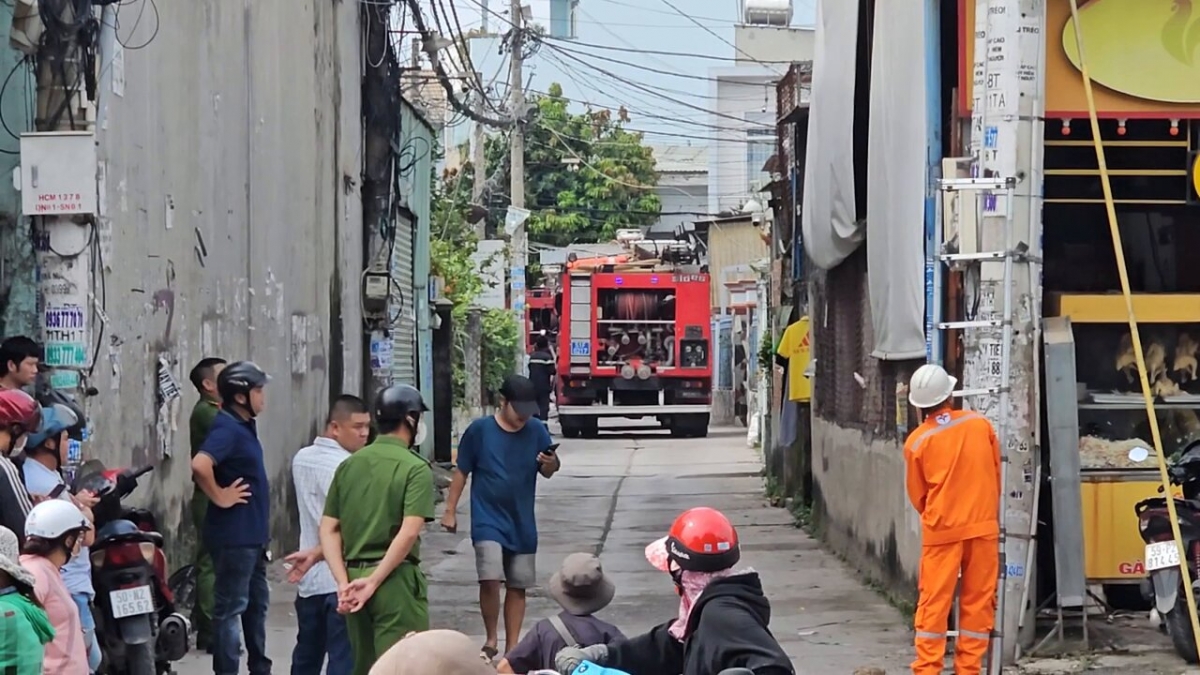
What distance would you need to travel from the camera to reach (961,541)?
348 inches

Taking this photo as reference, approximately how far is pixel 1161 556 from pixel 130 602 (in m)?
5.42

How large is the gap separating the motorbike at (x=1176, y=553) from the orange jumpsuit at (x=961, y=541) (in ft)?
3.56

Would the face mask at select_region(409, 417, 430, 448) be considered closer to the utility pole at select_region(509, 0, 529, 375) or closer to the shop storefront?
the shop storefront

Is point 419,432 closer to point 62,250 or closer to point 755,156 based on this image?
point 62,250

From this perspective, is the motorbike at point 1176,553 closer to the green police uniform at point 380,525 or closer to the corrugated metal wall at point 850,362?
the corrugated metal wall at point 850,362

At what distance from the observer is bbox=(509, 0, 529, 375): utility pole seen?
109ft

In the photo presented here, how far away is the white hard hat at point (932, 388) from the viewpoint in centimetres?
901

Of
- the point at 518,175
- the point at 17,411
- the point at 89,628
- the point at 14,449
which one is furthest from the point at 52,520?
the point at 518,175

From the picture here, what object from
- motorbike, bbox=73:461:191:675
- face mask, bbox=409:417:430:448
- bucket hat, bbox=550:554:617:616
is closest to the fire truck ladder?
face mask, bbox=409:417:430:448

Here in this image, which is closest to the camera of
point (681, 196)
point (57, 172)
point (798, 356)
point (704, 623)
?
point (704, 623)

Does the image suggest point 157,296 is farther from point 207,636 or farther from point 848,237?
point 848,237

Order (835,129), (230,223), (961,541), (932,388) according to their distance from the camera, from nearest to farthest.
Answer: (961,541)
(932,388)
(835,129)
(230,223)

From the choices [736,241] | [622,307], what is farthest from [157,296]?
A: [736,241]

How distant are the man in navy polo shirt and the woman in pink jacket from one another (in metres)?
2.46
